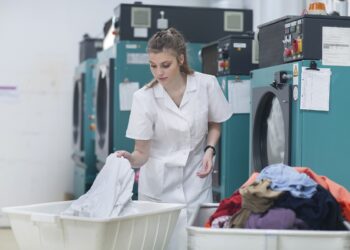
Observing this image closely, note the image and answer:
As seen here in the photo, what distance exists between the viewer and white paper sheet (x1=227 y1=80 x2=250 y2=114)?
4.18 m

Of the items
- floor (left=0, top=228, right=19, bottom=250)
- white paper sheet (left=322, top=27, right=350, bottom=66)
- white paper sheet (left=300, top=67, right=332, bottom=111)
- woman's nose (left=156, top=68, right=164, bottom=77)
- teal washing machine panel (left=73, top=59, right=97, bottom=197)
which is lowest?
floor (left=0, top=228, right=19, bottom=250)

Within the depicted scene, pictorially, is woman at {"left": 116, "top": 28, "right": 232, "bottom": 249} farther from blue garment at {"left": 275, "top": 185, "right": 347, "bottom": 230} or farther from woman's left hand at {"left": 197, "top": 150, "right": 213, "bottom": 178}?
blue garment at {"left": 275, "top": 185, "right": 347, "bottom": 230}

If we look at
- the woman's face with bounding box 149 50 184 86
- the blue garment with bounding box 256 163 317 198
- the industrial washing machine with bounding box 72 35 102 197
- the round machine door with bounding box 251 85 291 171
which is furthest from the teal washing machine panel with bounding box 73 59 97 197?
the blue garment with bounding box 256 163 317 198

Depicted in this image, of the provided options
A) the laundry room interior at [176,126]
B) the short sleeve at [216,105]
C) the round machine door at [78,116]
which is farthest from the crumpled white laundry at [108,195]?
the round machine door at [78,116]

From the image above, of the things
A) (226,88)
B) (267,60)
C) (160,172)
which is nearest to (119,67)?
(226,88)

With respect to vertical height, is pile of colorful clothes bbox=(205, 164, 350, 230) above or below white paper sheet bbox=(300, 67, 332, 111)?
below

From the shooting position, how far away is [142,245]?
215cm

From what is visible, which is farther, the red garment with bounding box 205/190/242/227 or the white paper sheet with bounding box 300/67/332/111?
the white paper sheet with bounding box 300/67/332/111

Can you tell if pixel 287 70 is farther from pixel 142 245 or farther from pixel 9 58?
pixel 9 58

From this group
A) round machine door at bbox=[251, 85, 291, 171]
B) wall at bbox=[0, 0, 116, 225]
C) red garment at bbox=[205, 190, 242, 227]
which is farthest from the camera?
wall at bbox=[0, 0, 116, 225]

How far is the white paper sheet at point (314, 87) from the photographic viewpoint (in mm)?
3125

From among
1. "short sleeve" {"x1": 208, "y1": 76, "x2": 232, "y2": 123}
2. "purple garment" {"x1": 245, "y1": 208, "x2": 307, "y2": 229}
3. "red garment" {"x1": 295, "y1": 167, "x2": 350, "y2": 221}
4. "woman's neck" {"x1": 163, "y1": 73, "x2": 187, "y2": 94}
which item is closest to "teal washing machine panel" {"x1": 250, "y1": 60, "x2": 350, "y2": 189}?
"short sleeve" {"x1": 208, "y1": 76, "x2": 232, "y2": 123}

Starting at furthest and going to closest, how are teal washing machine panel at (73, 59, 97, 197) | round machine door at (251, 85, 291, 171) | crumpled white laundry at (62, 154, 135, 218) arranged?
teal washing machine panel at (73, 59, 97, 197), round machine door at (251, 85, 291, 171), crumpled white laundry at (62, 154, 135, 218)

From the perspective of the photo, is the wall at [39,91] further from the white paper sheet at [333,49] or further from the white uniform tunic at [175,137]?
the white paper sheet at [333,49]
